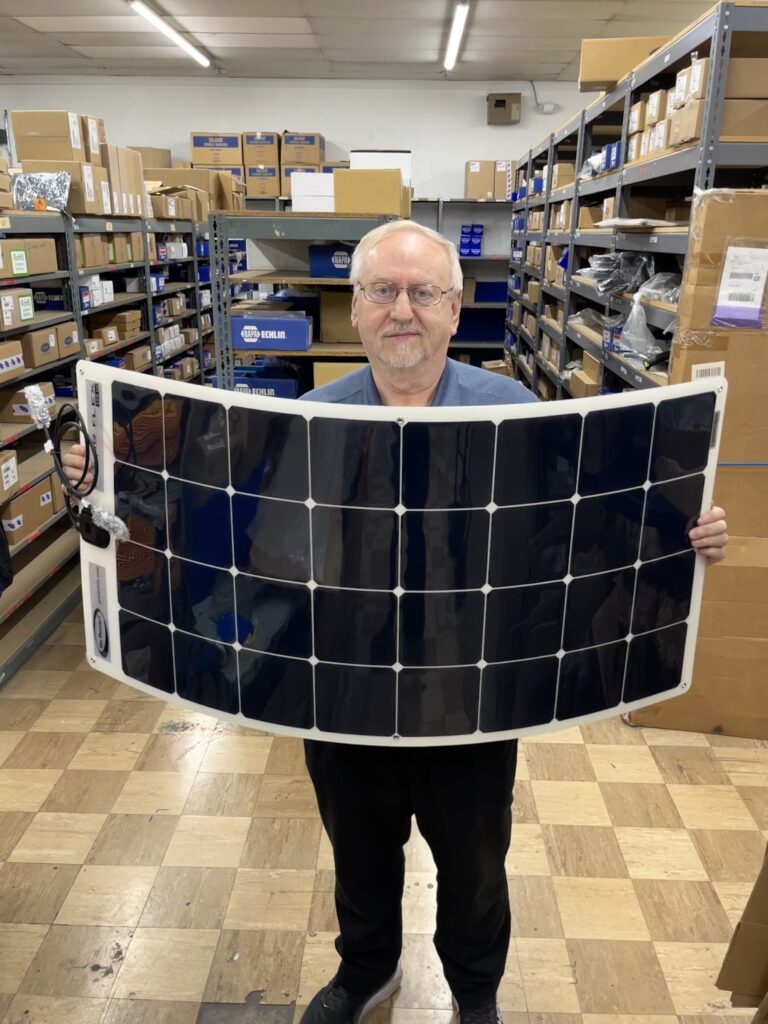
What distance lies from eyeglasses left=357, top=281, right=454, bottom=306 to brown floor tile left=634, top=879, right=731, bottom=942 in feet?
5.46

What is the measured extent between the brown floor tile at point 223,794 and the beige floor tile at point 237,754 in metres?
0.04

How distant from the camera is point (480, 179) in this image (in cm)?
848

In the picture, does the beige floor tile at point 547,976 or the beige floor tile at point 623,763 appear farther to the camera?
the beige floor tile at point 623,763

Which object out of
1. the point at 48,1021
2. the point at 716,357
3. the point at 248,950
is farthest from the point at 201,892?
the point at 716,357

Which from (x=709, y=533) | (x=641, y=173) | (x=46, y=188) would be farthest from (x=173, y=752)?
(x=46, y=188)

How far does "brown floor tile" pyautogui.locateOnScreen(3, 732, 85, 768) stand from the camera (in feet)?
8.31

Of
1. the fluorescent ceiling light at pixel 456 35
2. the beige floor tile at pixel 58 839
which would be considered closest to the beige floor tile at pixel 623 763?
the beige floor tile at pixel 58 839

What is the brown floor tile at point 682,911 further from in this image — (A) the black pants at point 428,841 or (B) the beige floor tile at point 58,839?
(B) the beige floor tile at point 58,839

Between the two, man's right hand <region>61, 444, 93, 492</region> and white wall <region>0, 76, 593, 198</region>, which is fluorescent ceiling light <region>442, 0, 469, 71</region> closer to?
white wall <region>0, 76, 593, 198</region>

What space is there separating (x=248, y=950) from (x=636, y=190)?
3.51 meters

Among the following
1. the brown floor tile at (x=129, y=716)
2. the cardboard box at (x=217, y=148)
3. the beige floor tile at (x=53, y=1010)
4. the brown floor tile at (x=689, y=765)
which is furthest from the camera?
the cardboard box at (x=217, y=148)

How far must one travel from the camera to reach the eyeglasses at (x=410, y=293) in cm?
132

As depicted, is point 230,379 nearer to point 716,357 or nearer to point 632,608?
point 716,357

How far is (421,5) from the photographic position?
5.76 m
